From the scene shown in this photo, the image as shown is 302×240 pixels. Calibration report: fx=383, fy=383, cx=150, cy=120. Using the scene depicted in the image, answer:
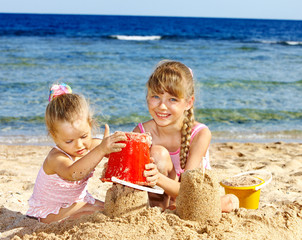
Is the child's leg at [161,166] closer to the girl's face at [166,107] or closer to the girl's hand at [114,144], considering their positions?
the girl's face at [166,107]

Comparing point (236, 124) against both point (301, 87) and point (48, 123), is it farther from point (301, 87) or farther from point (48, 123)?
point (48, 123)

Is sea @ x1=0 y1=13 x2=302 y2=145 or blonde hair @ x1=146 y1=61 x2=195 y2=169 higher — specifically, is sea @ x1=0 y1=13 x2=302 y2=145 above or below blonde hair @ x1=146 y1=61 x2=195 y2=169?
below

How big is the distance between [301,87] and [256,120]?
367 cm

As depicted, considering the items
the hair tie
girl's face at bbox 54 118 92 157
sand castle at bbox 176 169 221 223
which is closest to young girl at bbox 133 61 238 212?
sand castle at bbox 176 169 221 223

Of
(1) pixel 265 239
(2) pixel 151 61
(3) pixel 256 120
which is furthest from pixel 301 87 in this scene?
(1) pixel 265 239

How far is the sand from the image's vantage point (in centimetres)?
227

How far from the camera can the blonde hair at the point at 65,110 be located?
2.72 meters

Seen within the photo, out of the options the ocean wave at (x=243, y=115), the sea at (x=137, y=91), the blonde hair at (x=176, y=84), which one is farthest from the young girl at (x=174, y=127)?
the ocean wave at (x=243, y=115)

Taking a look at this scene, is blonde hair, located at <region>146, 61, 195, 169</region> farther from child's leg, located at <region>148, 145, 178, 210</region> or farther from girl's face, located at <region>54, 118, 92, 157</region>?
girl's face, located at <region>54, 118, 92, 157</region>

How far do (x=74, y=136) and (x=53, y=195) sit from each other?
0.54 metres

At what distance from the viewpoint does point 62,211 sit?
9.56 feet

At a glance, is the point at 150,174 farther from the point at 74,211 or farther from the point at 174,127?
the point at 174,127

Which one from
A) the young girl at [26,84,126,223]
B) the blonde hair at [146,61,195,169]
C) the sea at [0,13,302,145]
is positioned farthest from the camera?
the sea at [0,13,302,145]

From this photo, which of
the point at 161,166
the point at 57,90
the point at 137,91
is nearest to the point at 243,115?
the point at 137,91
